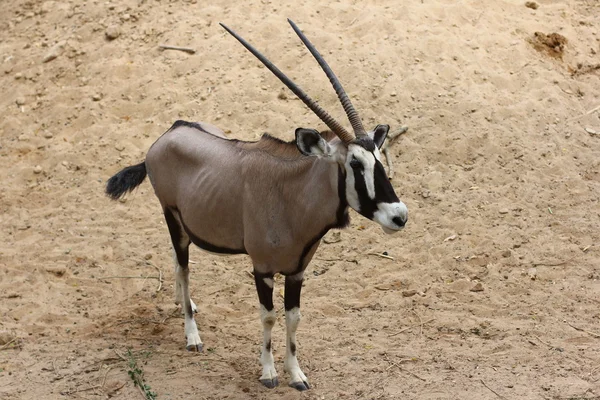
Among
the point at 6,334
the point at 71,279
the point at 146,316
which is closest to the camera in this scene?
the point at 6,334

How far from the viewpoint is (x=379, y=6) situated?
35.2 ft

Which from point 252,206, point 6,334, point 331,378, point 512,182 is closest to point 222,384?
point 331,378

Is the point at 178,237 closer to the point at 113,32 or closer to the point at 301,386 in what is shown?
the point at 301,386

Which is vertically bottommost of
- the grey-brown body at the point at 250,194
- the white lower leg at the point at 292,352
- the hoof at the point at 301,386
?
the hoof at the point at 301,386

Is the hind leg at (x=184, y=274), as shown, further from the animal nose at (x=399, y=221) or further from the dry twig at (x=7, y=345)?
the animal nose at (x=399, y=221)

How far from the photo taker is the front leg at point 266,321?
5953 mm

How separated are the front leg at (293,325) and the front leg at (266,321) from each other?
0.12 m

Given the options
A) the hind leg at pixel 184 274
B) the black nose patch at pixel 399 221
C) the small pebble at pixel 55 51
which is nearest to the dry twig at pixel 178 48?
the small pebble at pixel 55 51

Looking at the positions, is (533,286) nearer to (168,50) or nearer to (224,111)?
(224,111)

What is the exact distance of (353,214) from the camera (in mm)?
8625

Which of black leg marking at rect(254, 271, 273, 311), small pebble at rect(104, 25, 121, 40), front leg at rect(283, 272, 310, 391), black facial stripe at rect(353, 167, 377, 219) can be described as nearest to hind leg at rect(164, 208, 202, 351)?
front leg at rect(283, 272, 310, 391)

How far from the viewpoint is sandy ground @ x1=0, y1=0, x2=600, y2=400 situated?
21.1 feet

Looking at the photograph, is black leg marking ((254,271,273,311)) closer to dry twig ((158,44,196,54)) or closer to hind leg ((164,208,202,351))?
hind leg ((164,208,202,351))

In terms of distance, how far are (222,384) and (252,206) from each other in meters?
1.45
